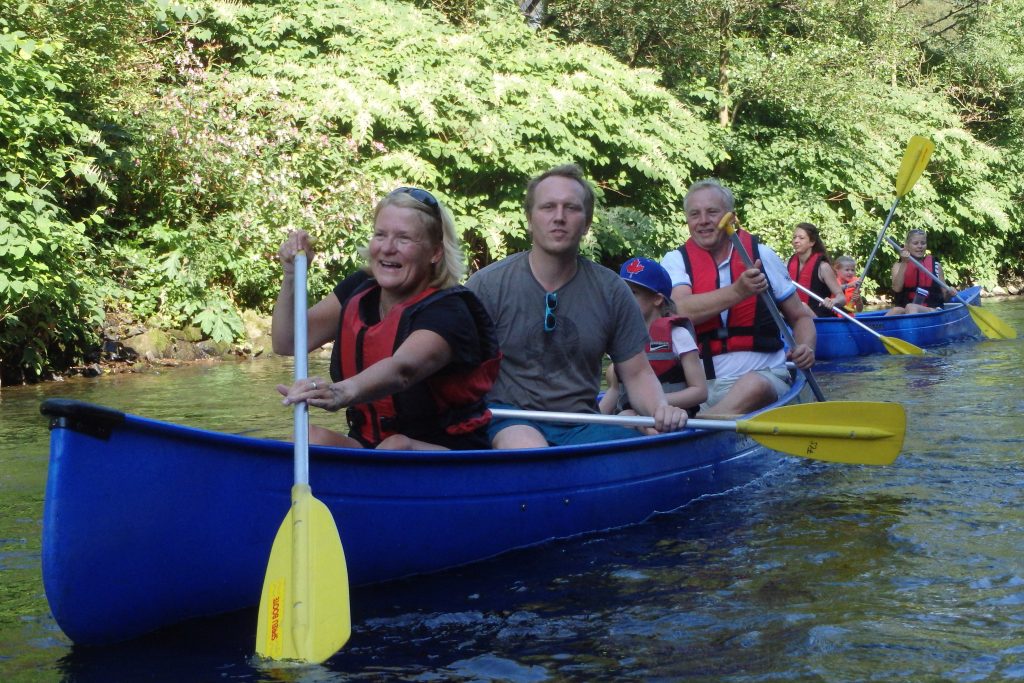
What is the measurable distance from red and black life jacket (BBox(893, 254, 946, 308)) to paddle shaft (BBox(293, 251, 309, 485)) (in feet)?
33.4

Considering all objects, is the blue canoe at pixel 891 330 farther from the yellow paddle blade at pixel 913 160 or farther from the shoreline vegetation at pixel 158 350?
the shoreline vegetation at pixel 158 350

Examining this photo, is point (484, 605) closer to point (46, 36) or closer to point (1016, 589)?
point (1016, 589)

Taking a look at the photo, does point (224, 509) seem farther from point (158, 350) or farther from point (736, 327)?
point (158, 350)

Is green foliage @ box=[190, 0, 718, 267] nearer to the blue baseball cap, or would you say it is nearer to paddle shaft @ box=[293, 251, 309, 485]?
the blue baseball cap

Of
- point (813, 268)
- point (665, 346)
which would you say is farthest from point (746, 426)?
point (813, 268)

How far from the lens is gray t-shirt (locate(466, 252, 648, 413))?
13.7ft

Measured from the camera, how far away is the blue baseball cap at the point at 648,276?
4.89 m

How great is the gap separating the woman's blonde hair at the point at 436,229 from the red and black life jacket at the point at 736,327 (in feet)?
7.42

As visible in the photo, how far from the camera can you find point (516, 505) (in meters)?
3.87

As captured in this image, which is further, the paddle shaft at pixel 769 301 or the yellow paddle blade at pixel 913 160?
the yellow paddle blade at pixel 913 160

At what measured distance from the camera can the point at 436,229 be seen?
3.39 m

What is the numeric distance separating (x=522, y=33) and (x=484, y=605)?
1109cm

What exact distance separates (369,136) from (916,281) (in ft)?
19.0

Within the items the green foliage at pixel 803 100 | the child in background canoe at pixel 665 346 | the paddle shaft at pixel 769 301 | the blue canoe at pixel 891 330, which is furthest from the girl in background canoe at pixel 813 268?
the green foliage at pixel 803 100
